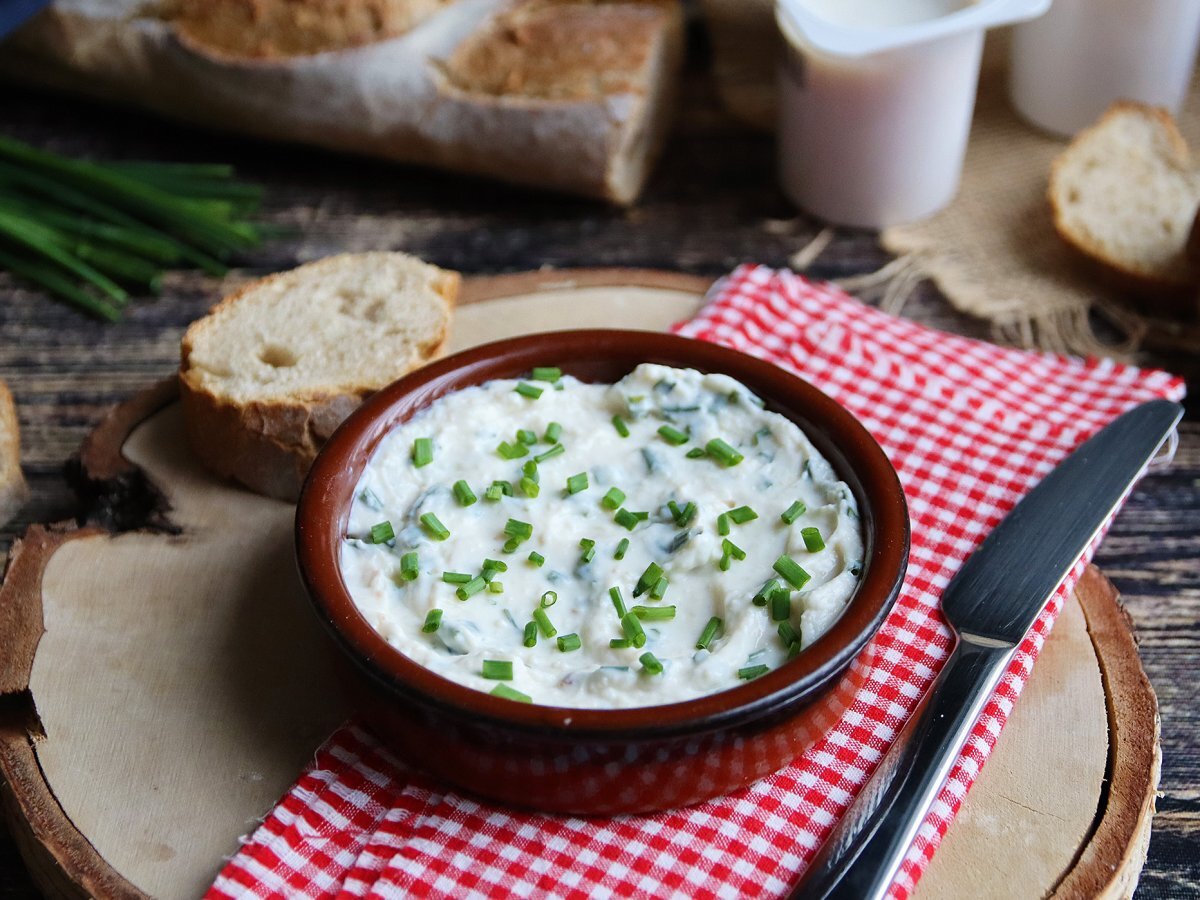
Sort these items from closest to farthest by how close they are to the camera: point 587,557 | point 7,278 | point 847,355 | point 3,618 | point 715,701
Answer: point 715,701 → point 587,557 → point 3,618 → point 847,355 → point 7,278

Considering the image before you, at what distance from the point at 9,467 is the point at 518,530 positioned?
126 cm

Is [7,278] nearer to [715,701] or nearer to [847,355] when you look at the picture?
[847,355]

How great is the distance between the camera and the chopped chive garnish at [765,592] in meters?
1.84

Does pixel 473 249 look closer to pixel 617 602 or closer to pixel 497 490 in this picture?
pixel 497 490

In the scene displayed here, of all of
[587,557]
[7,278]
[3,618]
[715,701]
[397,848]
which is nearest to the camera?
[715,701]

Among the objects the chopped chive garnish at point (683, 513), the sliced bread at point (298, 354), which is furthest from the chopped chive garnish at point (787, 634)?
the sliced bread at point (298, 354)

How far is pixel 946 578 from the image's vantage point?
2.16 metres

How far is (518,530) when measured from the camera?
196 centimetres

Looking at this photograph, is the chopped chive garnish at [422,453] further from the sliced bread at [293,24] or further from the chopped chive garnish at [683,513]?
the sliced bread at [293,24]

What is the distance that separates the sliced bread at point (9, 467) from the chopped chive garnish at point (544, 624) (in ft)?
4.45

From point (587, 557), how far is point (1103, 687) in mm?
859

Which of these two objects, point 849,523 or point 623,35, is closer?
point 849,523

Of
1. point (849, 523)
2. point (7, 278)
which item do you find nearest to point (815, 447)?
point (849, 523)

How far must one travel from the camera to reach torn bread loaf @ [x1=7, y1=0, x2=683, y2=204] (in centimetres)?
339
